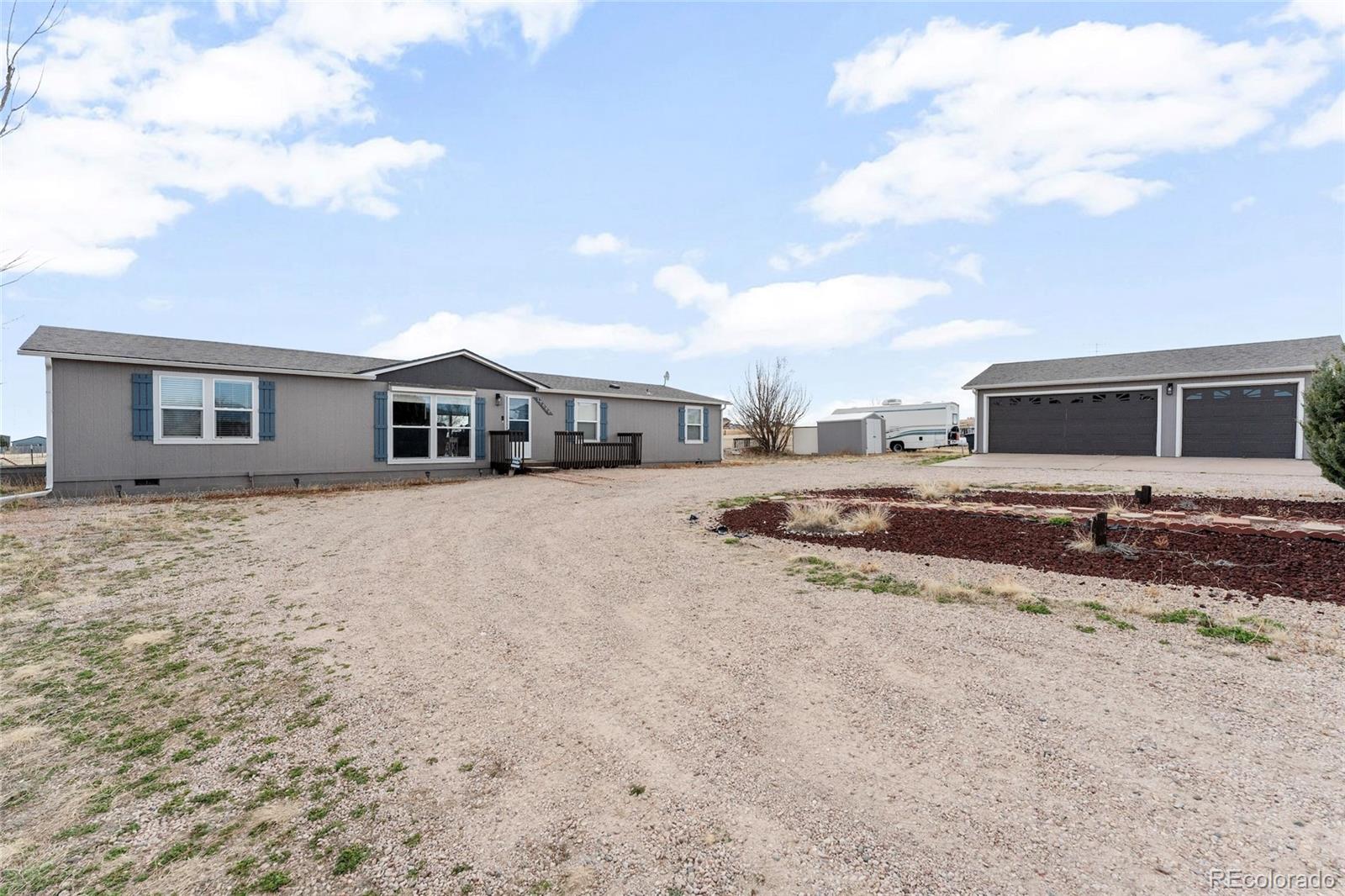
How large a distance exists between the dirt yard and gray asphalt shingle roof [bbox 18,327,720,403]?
26.8ft

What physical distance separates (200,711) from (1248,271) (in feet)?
74.4

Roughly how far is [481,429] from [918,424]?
2911cm

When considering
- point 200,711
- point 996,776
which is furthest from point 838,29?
point 200,711

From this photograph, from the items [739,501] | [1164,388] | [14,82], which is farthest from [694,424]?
[14,82]

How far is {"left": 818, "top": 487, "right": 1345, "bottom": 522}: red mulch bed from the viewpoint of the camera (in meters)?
8.24

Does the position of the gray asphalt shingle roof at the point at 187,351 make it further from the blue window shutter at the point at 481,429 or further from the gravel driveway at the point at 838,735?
the gravel driveway at the point at 838,735

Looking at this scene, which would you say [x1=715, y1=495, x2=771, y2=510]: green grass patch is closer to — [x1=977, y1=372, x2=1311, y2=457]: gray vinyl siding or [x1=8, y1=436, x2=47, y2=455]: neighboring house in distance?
[x1=977, y1=372, x2=1311, y2=457]: gray vinyl siding

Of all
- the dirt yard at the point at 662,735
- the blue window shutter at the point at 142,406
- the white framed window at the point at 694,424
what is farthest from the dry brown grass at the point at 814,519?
the white framed window at the point at 694,424

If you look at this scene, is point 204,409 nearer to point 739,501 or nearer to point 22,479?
point 22,479

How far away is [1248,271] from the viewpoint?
15227 millimetres

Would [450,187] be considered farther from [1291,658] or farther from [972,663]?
[1291,658]

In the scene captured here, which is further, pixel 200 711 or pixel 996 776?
pixel 200 711

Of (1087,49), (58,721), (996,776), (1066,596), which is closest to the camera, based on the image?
(996,776)

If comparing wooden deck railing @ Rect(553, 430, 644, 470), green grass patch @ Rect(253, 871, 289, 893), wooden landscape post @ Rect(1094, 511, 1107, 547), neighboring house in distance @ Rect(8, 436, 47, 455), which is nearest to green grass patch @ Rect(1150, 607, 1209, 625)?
wooden landscape post @ Rect(1094, 511, 1107, 547)
